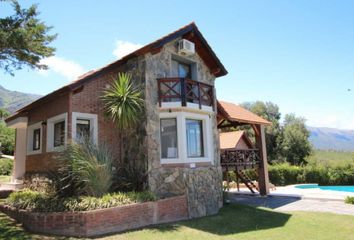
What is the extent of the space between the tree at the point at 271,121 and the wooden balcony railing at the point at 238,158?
26284 mm

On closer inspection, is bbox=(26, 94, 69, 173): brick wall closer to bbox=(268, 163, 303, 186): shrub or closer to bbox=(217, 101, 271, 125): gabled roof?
bbox=(217, 101, 271, 125): gabled roof

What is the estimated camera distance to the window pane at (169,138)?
48.2 feet

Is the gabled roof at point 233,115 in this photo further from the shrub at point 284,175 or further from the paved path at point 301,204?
the shrub at point 284,175

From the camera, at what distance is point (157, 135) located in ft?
46.3

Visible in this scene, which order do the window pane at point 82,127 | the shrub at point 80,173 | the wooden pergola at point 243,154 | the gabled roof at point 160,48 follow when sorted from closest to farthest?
the shrub at point 80,173 → the gabled roof at point 160,48 → the window pane at point 82,127 → the wooden pergola at point 243,154

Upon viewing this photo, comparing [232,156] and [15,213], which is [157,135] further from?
[232,156]

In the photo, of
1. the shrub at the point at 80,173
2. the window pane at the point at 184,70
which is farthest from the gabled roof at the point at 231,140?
the shrub at the point at 80,173

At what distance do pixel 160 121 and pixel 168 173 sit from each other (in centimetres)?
265

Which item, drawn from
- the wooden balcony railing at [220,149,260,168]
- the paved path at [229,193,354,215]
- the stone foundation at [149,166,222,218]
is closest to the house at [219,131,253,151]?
the wooden balcony railing at [220,149,260,168]

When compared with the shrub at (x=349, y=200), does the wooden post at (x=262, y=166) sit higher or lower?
higher

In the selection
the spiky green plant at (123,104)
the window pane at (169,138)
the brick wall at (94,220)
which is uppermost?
the spiky green plant at (123,104)

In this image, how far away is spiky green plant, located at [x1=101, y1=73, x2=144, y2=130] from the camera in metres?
13.2

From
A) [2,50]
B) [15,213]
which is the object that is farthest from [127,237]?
[2,50]

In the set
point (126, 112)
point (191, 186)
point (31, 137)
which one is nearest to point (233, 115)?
point (191, 186)
